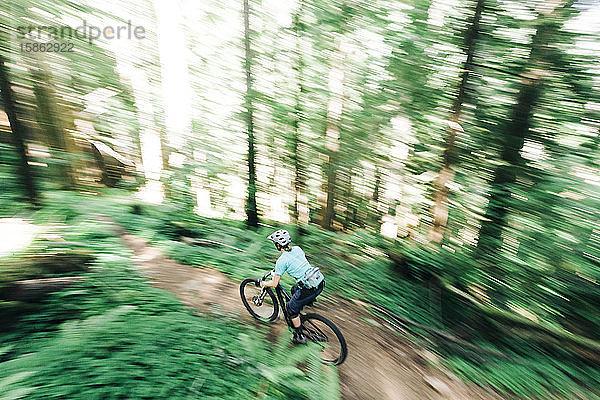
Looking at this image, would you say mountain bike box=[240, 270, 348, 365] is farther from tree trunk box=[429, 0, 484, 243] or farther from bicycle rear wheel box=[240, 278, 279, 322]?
tree trunk box=[429, 0, 484, 243]

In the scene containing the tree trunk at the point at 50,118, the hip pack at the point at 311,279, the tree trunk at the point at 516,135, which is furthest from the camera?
the tree trunk at the point at 50,118

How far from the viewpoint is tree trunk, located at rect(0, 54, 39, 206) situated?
4699mm

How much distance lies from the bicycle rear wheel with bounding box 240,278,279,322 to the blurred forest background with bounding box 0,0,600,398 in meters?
1.53

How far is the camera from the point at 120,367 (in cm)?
343

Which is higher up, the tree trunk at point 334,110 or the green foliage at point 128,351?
the tree trunk at point 334,110

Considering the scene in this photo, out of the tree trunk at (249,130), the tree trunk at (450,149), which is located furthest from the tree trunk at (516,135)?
the tree trunk at (249,130)

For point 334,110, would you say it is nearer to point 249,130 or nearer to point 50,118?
point 249,130

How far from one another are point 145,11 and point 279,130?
14.8ft

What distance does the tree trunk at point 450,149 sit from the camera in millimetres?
5277

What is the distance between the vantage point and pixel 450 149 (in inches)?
230

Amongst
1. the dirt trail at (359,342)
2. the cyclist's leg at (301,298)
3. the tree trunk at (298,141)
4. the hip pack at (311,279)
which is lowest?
the dirt trail at (359,342)

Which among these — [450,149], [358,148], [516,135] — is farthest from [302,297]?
[516,135]

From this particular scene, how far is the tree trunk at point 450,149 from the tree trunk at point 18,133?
7.95m

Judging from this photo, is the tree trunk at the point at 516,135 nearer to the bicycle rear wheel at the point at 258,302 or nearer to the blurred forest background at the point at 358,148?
the blurred forest background at the point at 358,148
